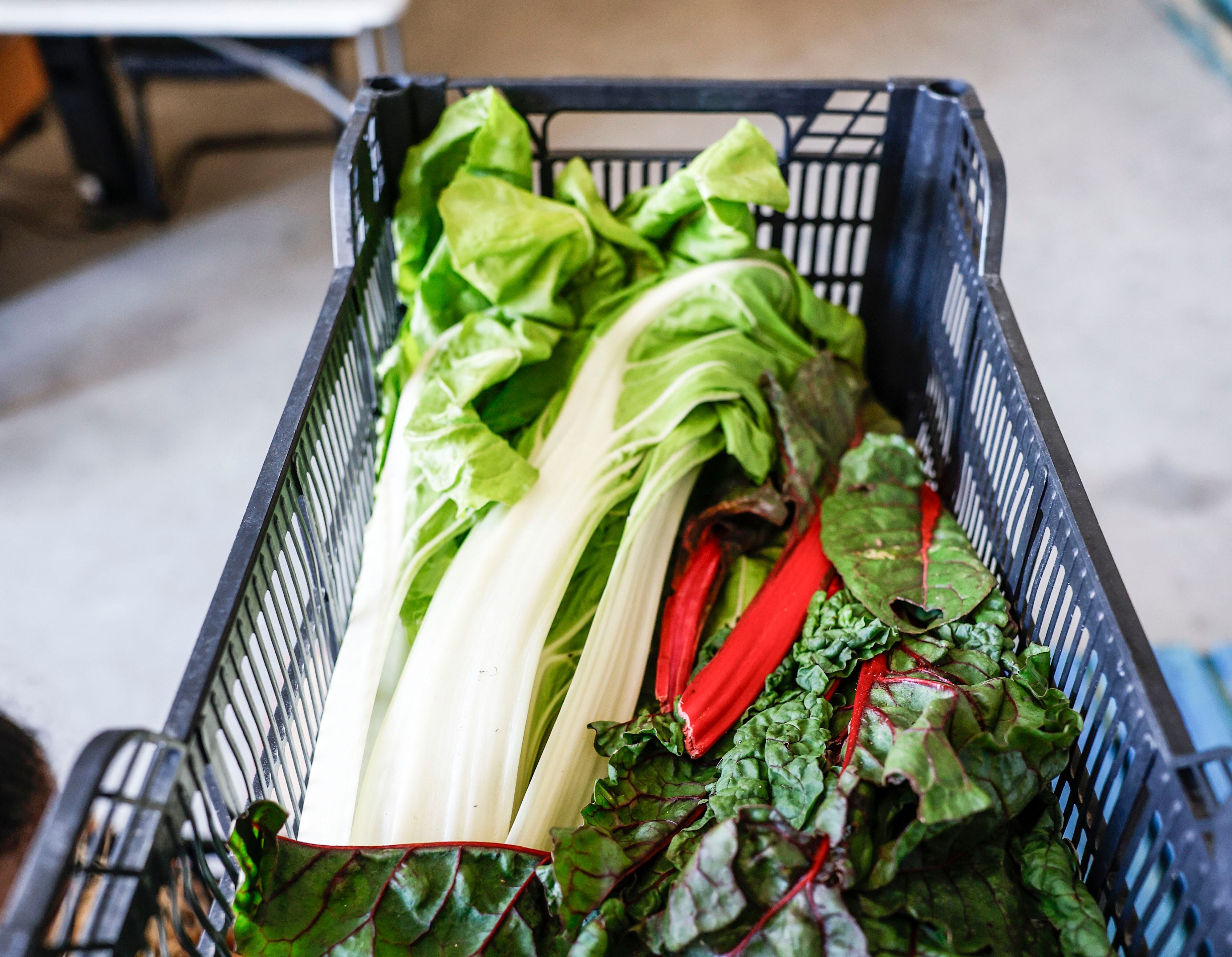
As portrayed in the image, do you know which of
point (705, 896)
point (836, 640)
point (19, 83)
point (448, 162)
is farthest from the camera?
point (19, 83)

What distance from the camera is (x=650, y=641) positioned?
3.56 ft

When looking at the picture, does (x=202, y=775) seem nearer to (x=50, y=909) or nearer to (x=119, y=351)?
(x=50, y=909)

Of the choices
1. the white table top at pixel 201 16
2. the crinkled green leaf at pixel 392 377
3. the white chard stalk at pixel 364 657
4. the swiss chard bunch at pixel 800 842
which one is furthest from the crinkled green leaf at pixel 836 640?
the white table top at pixel 201 16

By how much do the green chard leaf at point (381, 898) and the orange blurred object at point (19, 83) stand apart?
9.78ft

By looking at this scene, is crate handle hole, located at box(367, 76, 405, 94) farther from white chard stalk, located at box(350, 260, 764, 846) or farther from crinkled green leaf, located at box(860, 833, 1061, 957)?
crinkled green leaf, located at box(860, 833, 1061, 957)

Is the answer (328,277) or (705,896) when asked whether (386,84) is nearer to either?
(705,896)

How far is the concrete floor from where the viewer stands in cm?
194

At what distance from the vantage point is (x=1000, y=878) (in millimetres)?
768

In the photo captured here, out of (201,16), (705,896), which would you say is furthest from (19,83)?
(705,896)

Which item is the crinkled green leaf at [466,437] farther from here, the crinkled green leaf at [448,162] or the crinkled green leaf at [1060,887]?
the crinkled green leaf at [1060,887]

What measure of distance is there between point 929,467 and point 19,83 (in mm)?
3109

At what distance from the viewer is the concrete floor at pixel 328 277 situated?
1.94 m

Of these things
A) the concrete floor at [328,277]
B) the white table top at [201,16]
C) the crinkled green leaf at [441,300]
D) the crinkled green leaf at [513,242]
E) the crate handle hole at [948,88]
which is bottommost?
the concrete floor at [328,277]

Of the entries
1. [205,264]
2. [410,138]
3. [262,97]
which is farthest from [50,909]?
[262,97]
